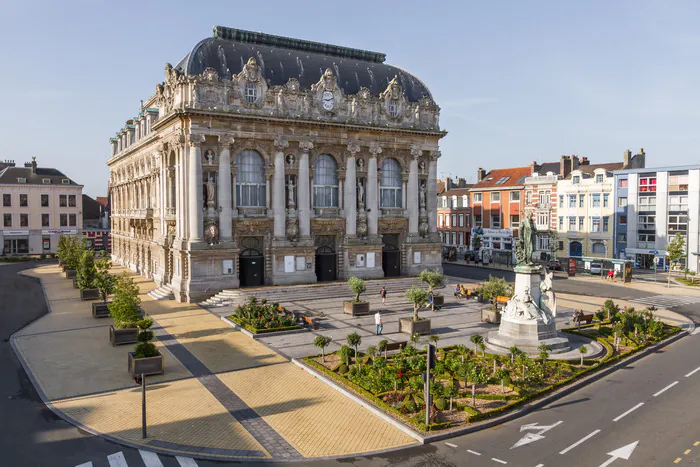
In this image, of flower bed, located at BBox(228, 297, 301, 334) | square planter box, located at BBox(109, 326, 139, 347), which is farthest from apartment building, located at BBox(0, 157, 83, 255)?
square planter box, located at BBox(109, 326, 139, 347)

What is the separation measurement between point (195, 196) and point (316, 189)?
496 inches

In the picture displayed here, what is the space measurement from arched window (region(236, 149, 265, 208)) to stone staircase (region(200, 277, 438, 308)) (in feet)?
28.1

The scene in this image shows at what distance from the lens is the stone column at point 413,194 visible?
193 feet

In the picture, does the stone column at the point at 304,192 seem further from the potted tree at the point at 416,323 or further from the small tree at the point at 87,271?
the small tree at the point at 87,271

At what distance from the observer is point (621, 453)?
18.3 metres

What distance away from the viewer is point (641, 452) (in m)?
18.4

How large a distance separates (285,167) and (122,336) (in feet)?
81.2

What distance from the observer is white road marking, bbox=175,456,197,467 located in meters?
17.5

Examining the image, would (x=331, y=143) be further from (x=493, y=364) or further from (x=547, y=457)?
(x=547, y=457)

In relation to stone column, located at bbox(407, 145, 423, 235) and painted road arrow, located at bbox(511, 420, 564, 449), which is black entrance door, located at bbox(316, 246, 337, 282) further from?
painted road arrow, located at bbox(511, 420, 564, 449)

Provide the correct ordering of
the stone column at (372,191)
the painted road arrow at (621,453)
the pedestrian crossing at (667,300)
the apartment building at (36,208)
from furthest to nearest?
the apartment building at (36,208)
the stone column at (372,191)
the pedestrian crossing at (667,300)
the painted road arrow at (621,453)

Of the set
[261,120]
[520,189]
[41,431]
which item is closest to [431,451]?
[41,431]

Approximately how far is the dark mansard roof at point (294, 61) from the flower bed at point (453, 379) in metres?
33.3

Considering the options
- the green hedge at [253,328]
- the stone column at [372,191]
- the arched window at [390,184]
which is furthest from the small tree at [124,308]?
the arched window at [390,184]
